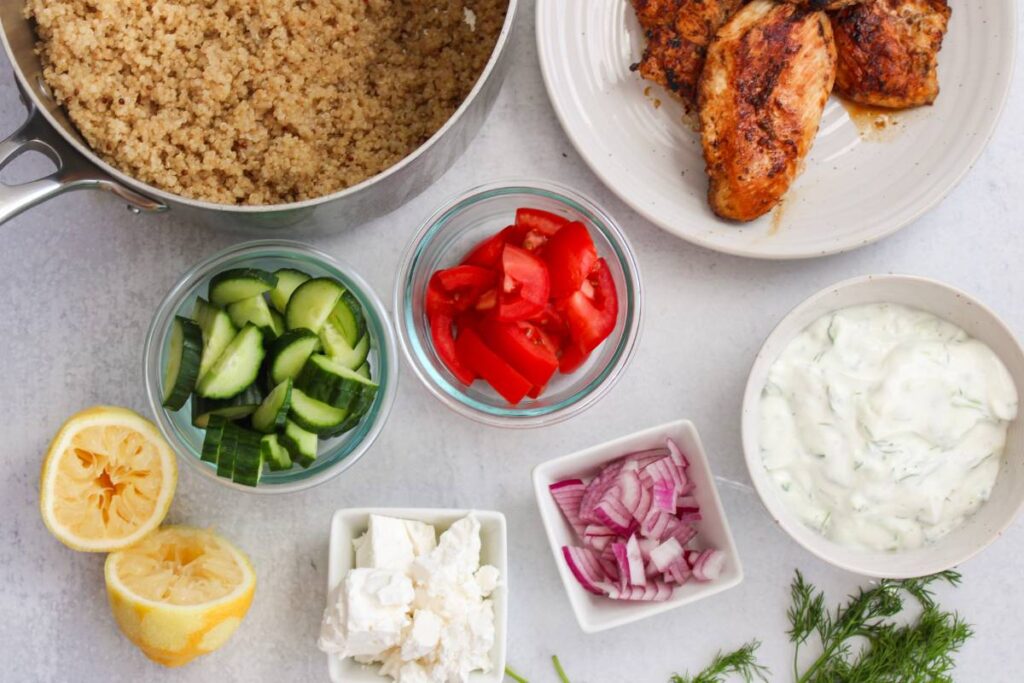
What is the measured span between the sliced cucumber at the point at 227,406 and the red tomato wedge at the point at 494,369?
0.43 meters

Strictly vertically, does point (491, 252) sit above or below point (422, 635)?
above

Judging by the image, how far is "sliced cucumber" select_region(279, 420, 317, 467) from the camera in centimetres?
179

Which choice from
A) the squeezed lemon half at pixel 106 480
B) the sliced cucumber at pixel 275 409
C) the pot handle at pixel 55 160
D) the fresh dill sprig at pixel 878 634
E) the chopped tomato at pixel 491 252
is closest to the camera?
the pot handle at pixel 55 160

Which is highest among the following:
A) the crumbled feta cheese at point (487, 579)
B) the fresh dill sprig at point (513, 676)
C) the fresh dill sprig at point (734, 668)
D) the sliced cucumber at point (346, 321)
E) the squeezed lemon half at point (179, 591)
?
the sliced cucumber at point (346, 321)

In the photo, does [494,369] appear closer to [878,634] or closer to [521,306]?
[521,306]

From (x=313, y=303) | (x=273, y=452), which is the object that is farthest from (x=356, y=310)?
(x=273, y=452)

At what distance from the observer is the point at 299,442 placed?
5.90ft

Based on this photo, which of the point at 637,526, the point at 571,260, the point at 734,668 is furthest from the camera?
the point at 734,668

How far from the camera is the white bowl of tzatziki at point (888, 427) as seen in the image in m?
1.90

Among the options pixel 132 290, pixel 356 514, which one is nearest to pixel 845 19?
pixel 356 514

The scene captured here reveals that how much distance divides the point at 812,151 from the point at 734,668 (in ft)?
3.78

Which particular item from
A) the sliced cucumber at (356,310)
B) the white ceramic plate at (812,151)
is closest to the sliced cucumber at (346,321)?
the sliced cucumber at (356,310)

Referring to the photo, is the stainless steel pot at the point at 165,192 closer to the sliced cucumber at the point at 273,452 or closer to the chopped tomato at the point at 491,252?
the chopped tomato at the point at 491,252

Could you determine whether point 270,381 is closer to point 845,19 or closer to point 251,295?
point 251,295
